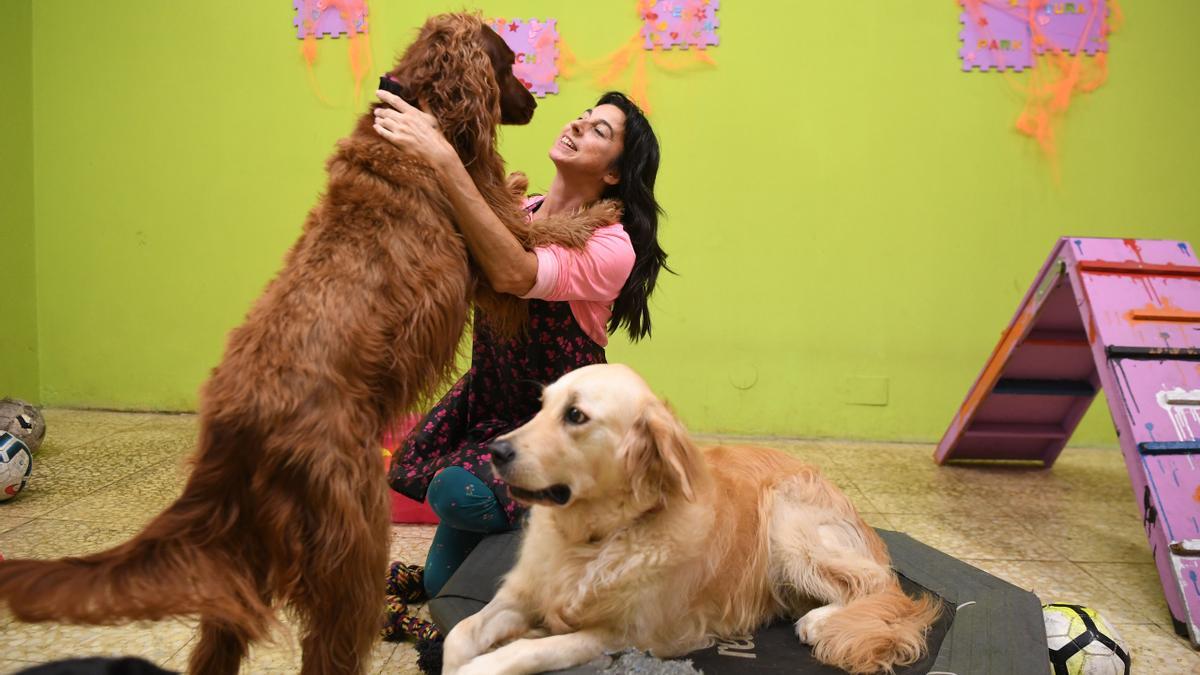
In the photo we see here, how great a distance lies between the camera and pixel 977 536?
9.95 feet

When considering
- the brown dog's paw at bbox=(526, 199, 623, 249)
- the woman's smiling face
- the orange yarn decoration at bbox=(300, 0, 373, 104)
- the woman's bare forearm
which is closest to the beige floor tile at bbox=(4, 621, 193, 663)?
the woman's bare forearm

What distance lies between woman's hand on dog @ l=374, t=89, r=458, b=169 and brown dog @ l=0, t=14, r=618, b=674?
0.03 metres

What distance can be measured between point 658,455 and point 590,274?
0.59 metres

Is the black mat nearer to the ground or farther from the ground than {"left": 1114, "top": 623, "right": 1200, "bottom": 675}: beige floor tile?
farther from the ground

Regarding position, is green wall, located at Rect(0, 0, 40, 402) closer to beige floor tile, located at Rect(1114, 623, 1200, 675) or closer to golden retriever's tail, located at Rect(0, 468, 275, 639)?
golden retriever's tail, located at Rect(0, 468, 275, 639)

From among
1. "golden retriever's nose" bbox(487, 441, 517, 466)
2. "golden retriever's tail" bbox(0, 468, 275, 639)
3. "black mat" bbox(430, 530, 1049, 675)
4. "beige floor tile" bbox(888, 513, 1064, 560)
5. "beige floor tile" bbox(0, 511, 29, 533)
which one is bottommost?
"beige floor tile" bbox(0, 511, 29, 533)

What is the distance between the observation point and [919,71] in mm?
4180

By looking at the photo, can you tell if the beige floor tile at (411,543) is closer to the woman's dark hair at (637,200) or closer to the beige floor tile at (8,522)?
the woman's dark hair at (637,200)

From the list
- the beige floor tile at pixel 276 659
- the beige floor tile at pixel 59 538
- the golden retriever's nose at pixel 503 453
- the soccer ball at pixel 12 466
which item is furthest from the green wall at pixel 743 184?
the golden retriever's nose at pixel 503 453

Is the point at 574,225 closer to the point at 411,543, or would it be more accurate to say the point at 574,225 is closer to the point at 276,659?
the point at 276,659

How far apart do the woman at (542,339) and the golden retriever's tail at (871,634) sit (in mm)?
805

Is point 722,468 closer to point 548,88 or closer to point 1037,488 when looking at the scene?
point 1037,488

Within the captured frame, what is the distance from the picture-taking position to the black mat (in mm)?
1741

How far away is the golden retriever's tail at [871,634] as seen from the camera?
1.71 metres
